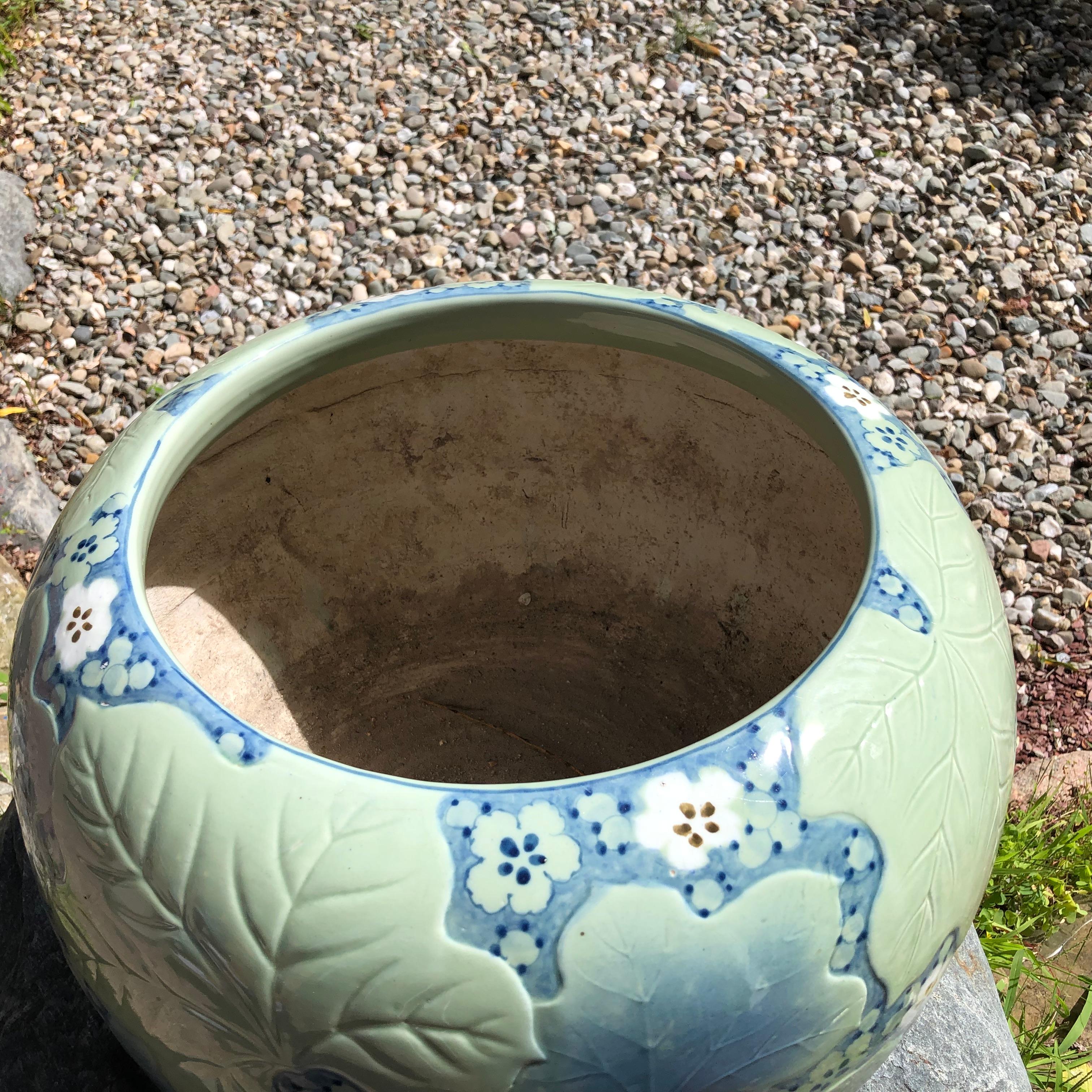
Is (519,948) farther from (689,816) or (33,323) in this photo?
(33,323)

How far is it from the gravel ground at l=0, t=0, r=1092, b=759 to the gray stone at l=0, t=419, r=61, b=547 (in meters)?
0.09

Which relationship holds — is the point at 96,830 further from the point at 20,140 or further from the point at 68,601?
the point at 20,140

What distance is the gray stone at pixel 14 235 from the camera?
304 centimetres

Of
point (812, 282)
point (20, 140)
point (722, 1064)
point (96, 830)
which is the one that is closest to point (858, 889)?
point (722, 1064)

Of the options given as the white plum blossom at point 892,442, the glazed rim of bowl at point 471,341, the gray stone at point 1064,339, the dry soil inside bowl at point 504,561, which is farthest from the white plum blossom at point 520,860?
the gray stone at point 1064,339

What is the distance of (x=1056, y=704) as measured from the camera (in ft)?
7.91

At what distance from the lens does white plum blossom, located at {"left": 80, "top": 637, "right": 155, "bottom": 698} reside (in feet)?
3.29

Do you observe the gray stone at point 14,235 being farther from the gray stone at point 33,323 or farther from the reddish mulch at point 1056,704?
the reddish mulch at point 1056,704

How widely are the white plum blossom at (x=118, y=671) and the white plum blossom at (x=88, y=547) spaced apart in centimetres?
10

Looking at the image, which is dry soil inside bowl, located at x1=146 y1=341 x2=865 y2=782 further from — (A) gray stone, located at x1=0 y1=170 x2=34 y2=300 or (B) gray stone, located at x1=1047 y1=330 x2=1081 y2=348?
(A) gray stone, located at x1=0 y1=170 x2=34 y2=300

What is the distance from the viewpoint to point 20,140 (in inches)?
133

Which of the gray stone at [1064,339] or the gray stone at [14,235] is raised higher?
the gray stone at [1064,339]

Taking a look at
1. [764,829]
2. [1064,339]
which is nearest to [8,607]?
[764,829]

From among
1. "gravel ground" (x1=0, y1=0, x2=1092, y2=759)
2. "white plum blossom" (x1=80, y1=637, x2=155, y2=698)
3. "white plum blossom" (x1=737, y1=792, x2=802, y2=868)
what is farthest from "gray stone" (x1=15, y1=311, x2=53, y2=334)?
"white plum blossom" (x1=737, y1=792, x2=802, y2=868)
